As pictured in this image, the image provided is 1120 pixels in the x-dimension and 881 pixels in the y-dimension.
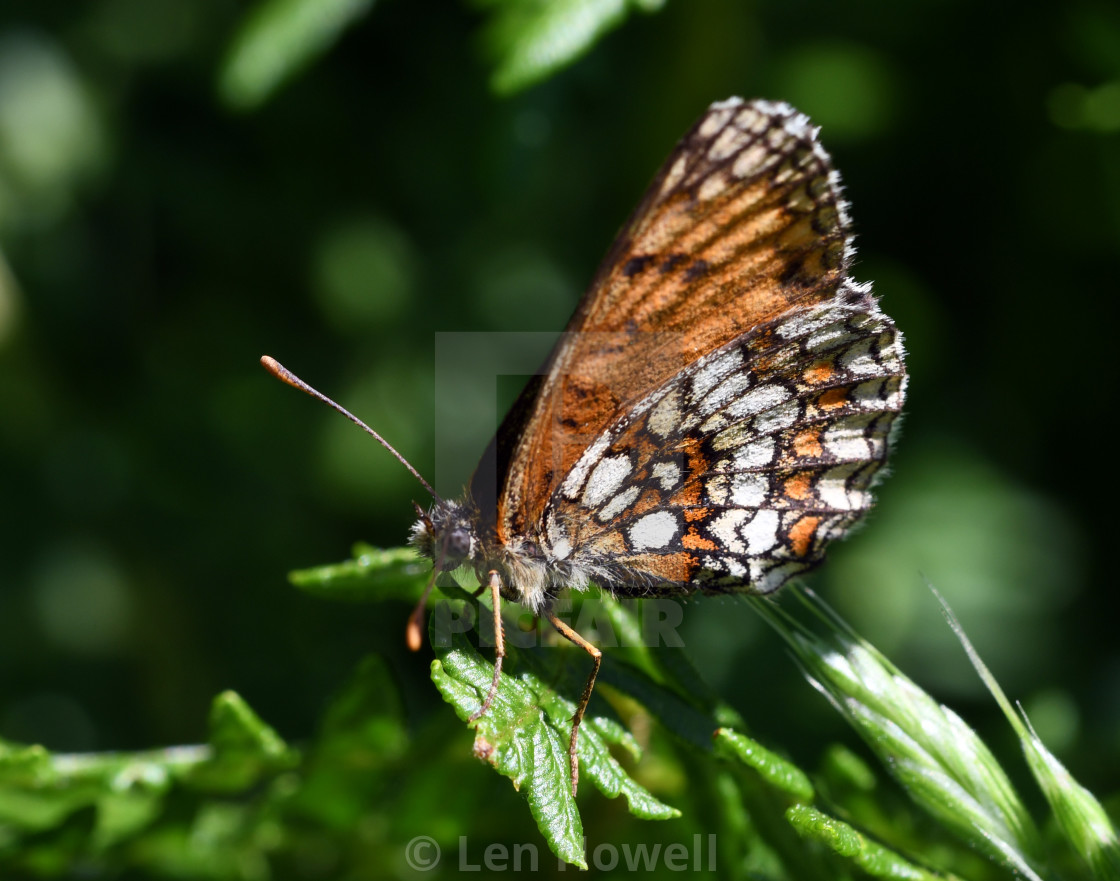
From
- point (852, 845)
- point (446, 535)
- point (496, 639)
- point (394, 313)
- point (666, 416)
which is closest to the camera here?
point (852, 845)

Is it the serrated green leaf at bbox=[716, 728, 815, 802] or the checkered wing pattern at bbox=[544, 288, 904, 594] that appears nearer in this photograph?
the serrated green leaf at bbox=[716, 728, 815, 802]

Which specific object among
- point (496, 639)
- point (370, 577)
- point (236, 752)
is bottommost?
point (236, 752)

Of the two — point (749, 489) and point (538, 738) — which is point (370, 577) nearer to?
point (538, 738)

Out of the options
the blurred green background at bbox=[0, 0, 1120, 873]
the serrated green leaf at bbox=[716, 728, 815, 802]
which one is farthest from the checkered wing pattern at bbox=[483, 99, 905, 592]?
the blurred green background at bbox=[0, 0, 1120, 873]

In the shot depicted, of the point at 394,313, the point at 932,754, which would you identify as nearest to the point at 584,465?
the point at 932,754

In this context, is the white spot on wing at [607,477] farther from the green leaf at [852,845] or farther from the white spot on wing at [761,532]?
the green leaf at [852,845]

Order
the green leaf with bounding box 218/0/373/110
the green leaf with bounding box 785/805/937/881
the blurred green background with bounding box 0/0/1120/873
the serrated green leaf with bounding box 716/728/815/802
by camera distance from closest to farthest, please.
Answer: the green leaf with bounding box 785/805/937/881 → the serrated green leaf with bounding box 716/728/815/802 → the green leaf with bounding box 218/0/373/110 → the blurred green background with bounding box 0/0/1120/873

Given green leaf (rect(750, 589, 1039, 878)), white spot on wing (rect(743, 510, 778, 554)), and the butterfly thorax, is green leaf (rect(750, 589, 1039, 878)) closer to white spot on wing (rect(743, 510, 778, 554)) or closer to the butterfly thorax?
white spot on wing (rect(743, 510, 778, 554))

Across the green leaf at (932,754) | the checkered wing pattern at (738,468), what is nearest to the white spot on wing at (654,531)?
the checkered wing pattern at (738,468)

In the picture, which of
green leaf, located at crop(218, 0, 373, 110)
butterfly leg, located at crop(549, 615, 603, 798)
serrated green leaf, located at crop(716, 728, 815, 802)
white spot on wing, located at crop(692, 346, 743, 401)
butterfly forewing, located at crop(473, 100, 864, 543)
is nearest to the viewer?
serrated green leaf, located at crop(716, 728, 815, 802)
